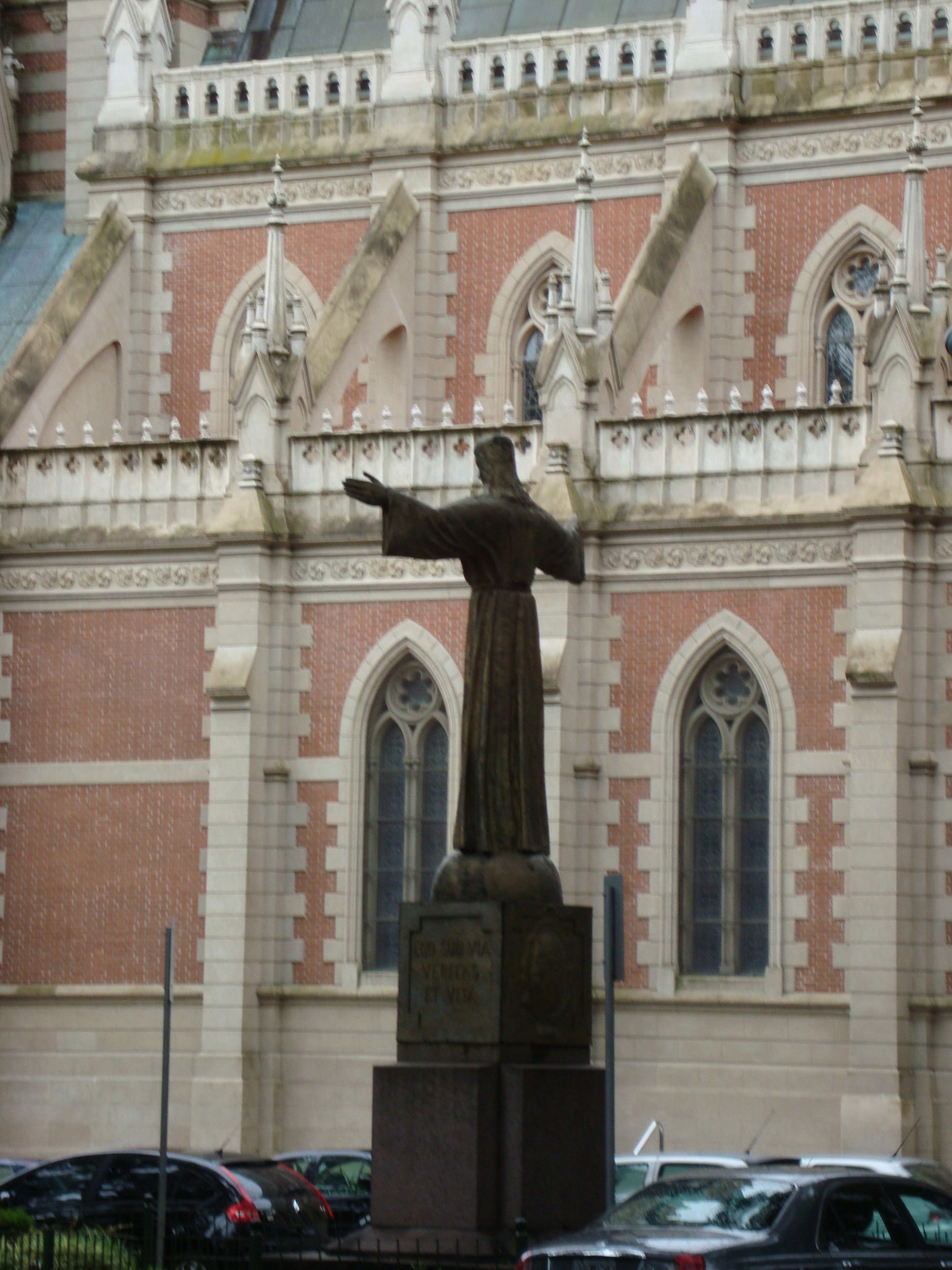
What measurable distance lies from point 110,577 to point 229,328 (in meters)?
5.82

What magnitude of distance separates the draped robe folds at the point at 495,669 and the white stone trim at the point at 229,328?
20.6 m

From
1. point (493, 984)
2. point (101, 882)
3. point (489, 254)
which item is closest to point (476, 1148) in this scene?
point (493, 984)

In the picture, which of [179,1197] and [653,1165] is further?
[653,1165]

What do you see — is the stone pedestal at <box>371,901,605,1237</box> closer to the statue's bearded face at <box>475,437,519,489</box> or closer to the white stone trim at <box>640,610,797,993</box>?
the statue's bearded face at <box>475,437,519,489</box>

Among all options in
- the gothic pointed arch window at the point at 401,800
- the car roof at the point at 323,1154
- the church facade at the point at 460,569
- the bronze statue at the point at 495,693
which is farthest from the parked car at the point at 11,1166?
the bronze statue at the point at 495,693

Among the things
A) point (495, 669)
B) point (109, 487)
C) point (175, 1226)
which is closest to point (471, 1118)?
point (495, 669)

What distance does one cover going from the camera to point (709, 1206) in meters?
15.7

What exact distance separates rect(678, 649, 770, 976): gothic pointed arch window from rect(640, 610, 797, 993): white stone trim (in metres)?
0.13

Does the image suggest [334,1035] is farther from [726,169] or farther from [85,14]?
[85,14]

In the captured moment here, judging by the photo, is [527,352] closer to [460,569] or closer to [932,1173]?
[460,569]

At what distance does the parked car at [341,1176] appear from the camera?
79.0 feet

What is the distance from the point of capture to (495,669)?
55.4 feet

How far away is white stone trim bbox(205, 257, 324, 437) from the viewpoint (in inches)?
1475

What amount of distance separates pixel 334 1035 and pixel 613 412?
24.7ft
